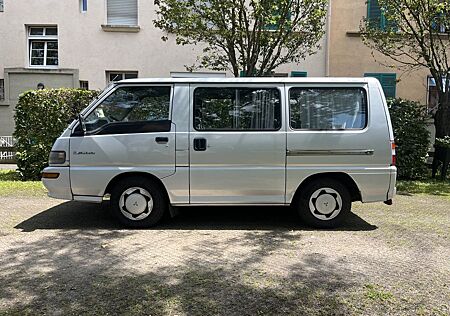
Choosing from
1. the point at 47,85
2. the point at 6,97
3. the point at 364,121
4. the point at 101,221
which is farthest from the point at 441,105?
the point at 6,97

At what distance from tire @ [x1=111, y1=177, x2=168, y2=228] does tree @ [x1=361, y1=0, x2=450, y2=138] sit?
8369 mm

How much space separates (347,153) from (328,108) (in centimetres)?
67

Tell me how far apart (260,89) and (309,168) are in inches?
50.3

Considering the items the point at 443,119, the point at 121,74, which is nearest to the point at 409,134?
the point at 443,119

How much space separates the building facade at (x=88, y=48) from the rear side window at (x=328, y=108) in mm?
9643

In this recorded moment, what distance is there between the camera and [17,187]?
9.24 m

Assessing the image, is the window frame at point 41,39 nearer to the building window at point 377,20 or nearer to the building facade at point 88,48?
the building facade at point 88,48

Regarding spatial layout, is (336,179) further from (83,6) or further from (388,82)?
(83,6)

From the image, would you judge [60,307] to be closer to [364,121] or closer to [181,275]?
[181,275]

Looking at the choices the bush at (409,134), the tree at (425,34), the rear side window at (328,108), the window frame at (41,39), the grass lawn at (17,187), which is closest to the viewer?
the rear side window at (328,108)

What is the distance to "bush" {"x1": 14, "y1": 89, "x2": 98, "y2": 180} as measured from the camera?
10000 millimetres

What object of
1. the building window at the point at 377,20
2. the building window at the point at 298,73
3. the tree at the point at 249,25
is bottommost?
the building window at the point at 298,73

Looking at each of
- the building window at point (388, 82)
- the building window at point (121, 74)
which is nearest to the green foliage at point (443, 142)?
the building window at point (388, 82)

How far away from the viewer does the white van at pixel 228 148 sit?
19.6 ft
